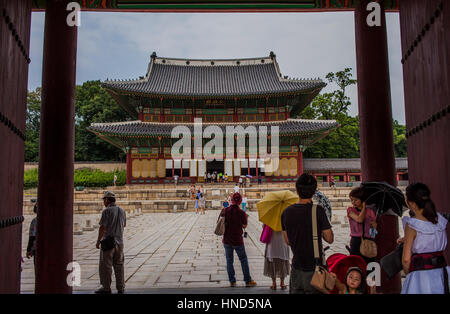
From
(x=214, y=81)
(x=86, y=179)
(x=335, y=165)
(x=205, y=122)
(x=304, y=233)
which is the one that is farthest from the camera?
(x=214, y=81)

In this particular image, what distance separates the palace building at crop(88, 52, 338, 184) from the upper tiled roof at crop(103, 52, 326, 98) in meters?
0.08

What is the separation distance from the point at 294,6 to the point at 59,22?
10.0 feet

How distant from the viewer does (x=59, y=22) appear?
4.09 meters

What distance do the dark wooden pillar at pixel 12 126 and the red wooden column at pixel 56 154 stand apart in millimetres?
350

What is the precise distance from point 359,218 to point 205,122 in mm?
22641

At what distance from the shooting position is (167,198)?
1984cm

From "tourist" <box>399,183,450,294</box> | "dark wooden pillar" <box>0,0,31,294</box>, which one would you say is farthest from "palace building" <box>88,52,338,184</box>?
"tourist" <box>399,183,450,294</box>

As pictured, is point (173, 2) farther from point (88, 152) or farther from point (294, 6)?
point (88, 152)

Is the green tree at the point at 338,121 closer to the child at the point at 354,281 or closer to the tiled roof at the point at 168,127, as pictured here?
the tiled roof at the point at 168,127

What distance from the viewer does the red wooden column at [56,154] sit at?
3.83m

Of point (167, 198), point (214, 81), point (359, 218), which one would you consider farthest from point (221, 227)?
point (214, 81)

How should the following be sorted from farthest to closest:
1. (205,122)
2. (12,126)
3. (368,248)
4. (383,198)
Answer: (205,122), (383,198), (368,248), (12,126)

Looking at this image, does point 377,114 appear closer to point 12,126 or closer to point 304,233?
point 304,233
